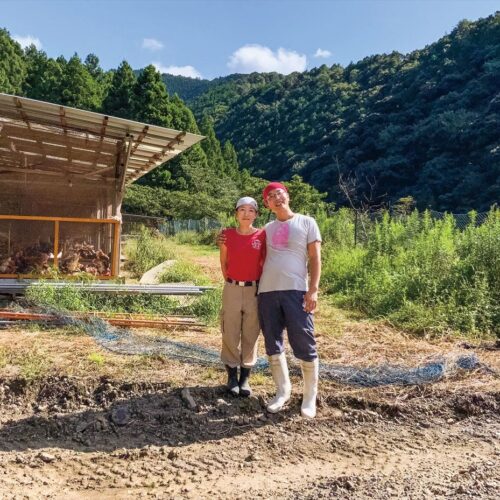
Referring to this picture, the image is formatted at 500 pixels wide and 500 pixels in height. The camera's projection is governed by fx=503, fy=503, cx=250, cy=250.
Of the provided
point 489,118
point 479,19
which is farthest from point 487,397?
point 479,19

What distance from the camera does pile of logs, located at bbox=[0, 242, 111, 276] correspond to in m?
7.28

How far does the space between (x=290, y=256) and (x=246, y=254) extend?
1.09 ft

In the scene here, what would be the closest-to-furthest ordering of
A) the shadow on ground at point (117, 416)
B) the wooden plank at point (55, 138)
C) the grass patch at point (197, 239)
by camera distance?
the shadow on ground at point (117, 416) → the wooden plank at point (55, 138) → the grass patch at point (197, 239)

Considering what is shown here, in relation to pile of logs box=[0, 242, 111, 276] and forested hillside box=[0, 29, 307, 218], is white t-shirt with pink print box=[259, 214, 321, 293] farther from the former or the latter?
forested hillside box=[0, 29, 307, 218]

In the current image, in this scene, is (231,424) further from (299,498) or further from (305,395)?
(299,498)

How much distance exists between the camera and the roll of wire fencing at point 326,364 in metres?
4.38

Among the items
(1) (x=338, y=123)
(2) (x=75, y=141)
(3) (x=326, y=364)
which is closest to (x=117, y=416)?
(3) (x=326, y=364)

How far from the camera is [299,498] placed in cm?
265

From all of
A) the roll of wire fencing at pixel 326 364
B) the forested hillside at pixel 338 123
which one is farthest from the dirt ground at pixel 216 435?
the forested hillside at pixel 338 123

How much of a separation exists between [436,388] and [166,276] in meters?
6.00

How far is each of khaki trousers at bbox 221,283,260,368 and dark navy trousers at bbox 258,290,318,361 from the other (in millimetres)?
116

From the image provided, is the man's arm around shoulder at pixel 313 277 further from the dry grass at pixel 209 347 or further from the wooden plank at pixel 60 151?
the wooden plank at pixel 60 151

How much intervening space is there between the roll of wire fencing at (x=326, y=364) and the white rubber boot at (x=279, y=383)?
76 cm

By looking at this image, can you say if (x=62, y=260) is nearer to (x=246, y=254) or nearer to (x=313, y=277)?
(x=246, y=254)
